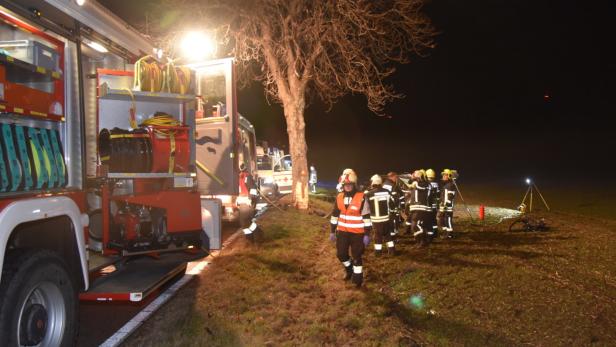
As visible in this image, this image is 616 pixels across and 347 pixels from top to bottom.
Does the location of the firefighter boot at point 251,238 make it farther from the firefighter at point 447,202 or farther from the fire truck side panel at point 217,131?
the firefighter at point 447,202

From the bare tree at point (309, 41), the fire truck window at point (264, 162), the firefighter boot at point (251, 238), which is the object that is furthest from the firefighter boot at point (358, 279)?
the fire truck window at point (264, 162)

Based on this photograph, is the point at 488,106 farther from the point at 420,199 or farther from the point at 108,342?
the point at 108,342

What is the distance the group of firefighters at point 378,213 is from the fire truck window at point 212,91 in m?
2.13

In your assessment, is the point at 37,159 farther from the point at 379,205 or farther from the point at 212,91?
the point at 379,205

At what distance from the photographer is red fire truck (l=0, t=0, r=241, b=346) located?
146 inches

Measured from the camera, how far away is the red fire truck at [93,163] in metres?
3.70

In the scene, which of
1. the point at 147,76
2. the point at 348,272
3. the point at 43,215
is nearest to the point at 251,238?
the point at 348,272

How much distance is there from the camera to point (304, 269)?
859 cm

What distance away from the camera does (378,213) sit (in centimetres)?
939

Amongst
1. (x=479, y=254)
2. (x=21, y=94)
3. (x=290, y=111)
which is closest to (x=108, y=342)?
(x=21, y=94)

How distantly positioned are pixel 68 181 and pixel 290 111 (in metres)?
12.5

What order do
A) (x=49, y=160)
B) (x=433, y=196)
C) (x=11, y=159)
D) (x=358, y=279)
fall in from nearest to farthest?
(x=11, y=159) → (x=49, y=160) → (x=358, y=279) → (x=433, y=196)

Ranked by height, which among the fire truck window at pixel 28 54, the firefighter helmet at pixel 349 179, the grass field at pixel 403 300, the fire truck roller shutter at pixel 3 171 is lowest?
the grass field at pixel 403 300

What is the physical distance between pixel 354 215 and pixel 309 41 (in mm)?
9889
